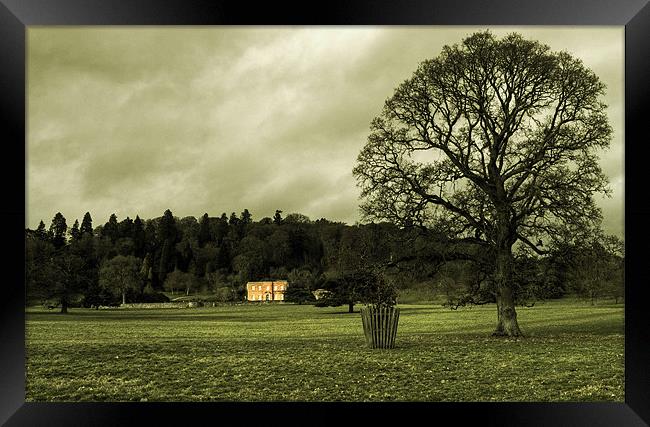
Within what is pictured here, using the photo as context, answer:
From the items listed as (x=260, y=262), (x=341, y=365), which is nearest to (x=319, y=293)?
(x=260, y=262)

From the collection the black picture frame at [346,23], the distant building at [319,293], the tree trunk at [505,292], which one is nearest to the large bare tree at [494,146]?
the tree trunk at [505,292]

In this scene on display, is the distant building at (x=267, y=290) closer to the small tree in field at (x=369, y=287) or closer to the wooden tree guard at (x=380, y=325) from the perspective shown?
the small tree in field at (x=369, y=287)

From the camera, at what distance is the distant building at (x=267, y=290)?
30353mm

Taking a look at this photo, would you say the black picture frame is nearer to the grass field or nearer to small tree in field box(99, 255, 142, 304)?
the grass field

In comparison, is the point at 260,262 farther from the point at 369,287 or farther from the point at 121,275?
the point at 369,287

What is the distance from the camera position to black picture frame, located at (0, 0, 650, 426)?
626 cm

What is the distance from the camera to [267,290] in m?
31.4

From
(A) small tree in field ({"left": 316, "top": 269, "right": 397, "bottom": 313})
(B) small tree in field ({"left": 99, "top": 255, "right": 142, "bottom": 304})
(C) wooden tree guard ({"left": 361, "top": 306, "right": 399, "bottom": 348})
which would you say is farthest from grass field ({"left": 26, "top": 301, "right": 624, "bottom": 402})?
(B) small tree in field ({"left": 99, "top": 255, "right": 142, "bottom": 304})

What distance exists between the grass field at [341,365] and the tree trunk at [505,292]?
1.76ft

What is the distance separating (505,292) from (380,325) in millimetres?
3432

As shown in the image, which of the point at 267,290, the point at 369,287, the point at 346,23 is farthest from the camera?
the point at 267,290

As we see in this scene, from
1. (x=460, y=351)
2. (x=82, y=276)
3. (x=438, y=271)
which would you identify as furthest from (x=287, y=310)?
(x=460, y=351)
